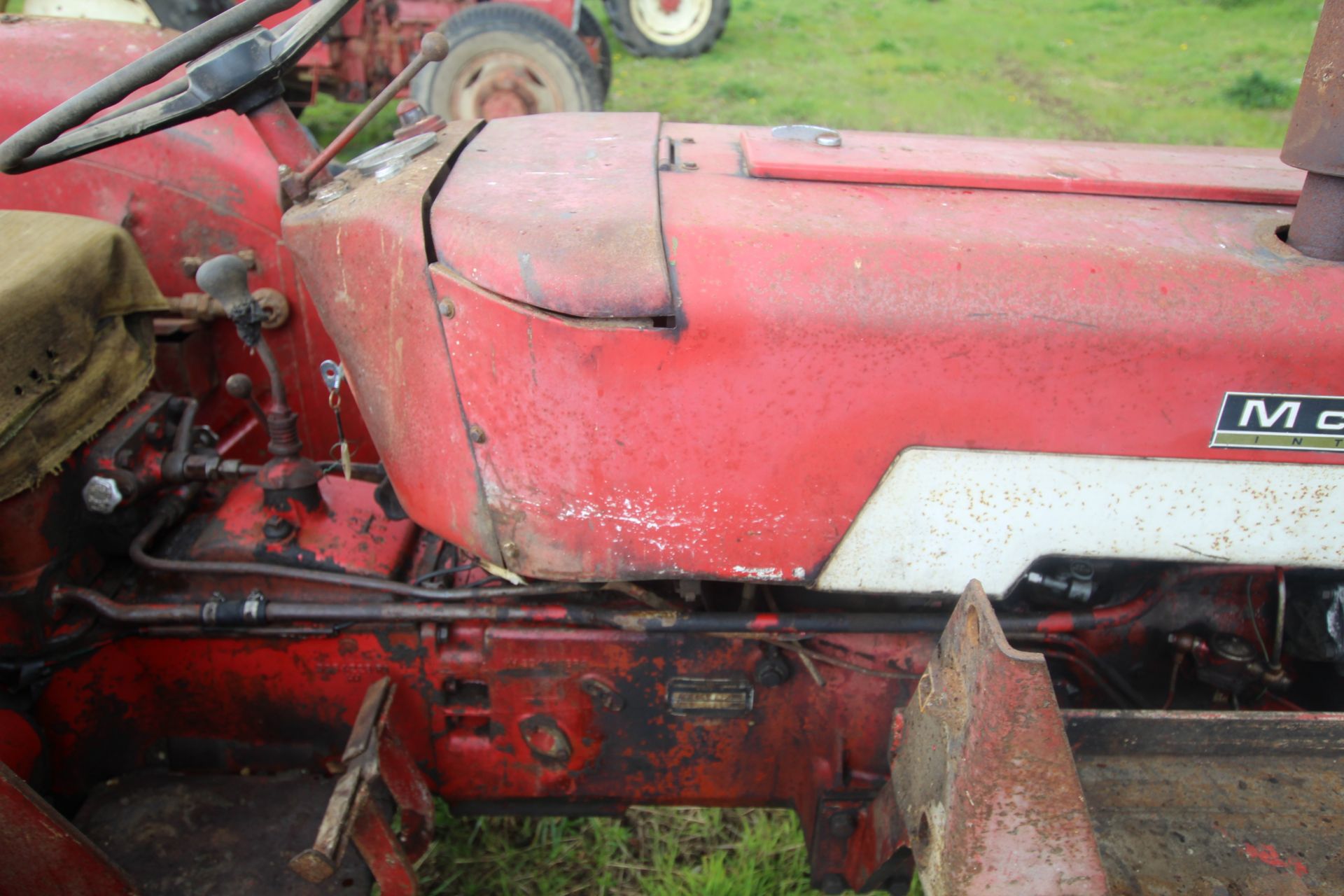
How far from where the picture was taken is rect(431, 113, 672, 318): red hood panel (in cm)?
124

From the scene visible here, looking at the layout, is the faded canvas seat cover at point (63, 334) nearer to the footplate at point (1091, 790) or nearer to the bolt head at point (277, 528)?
the bolt head at point (277, 528)

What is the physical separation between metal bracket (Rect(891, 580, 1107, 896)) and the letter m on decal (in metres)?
0.44

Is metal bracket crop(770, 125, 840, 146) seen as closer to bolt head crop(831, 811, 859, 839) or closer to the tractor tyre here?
bolt head crop(831, 811, 859, 839)

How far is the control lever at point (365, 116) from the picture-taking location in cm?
137

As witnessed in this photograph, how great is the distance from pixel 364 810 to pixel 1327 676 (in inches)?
65.4

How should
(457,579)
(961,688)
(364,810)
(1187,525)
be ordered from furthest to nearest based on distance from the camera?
(457,579), (364,810), (1187,525), (961,688)

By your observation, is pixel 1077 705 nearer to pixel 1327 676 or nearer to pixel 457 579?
pixel 1327 676

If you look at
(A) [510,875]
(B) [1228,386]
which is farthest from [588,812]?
(B) [1228,386]

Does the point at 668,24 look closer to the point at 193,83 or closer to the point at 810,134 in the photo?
the point at 810,134

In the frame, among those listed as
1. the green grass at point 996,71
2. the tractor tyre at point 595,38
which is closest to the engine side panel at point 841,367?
the tractor tyre at point 595,38

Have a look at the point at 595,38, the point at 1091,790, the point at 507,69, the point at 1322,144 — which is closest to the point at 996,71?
the point at 595,38

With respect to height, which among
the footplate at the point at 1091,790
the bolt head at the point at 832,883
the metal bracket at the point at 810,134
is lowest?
the bolt head at the point at 832,883

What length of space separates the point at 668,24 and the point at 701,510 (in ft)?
24.4

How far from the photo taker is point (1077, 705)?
1.71 m
